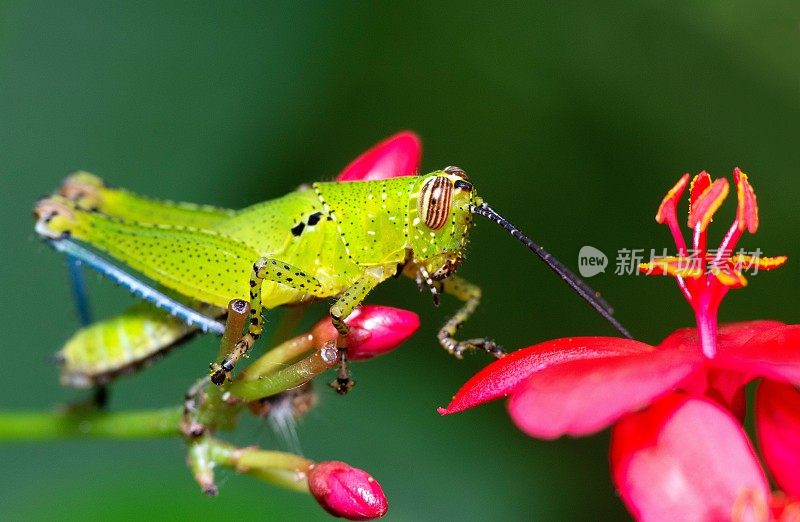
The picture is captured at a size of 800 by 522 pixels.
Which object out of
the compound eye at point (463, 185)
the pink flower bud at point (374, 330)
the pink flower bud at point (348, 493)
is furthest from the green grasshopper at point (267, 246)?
the pink flower bud at point (348, 493)

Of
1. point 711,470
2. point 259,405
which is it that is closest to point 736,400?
point 711,470

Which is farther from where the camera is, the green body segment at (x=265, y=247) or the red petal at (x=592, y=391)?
the green body segment at (x=265, y=247)

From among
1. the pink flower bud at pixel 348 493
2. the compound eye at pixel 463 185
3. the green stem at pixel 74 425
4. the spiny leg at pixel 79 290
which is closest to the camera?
the pink flower bud at pixel 348 493

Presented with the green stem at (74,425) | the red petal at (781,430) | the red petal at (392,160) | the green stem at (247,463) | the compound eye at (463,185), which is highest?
the red petal at (392,160)

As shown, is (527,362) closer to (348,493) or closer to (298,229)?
(348,493)

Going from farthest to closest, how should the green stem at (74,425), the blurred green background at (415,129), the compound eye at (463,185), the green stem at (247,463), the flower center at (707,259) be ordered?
the blurred green background at (415,129)
the green stem at (74,425)
the compound eye at (463,185)
the green stem at (247,463)
the flower center at (707,259)

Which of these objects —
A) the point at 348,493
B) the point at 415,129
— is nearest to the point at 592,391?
the point at 348,493

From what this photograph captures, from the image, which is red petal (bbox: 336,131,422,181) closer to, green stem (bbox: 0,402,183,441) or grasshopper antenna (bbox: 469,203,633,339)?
grasshopper antenna (bbox: 469,203,633,339)

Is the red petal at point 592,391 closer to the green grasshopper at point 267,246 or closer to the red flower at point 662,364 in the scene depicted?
the red flower at point 662,364
